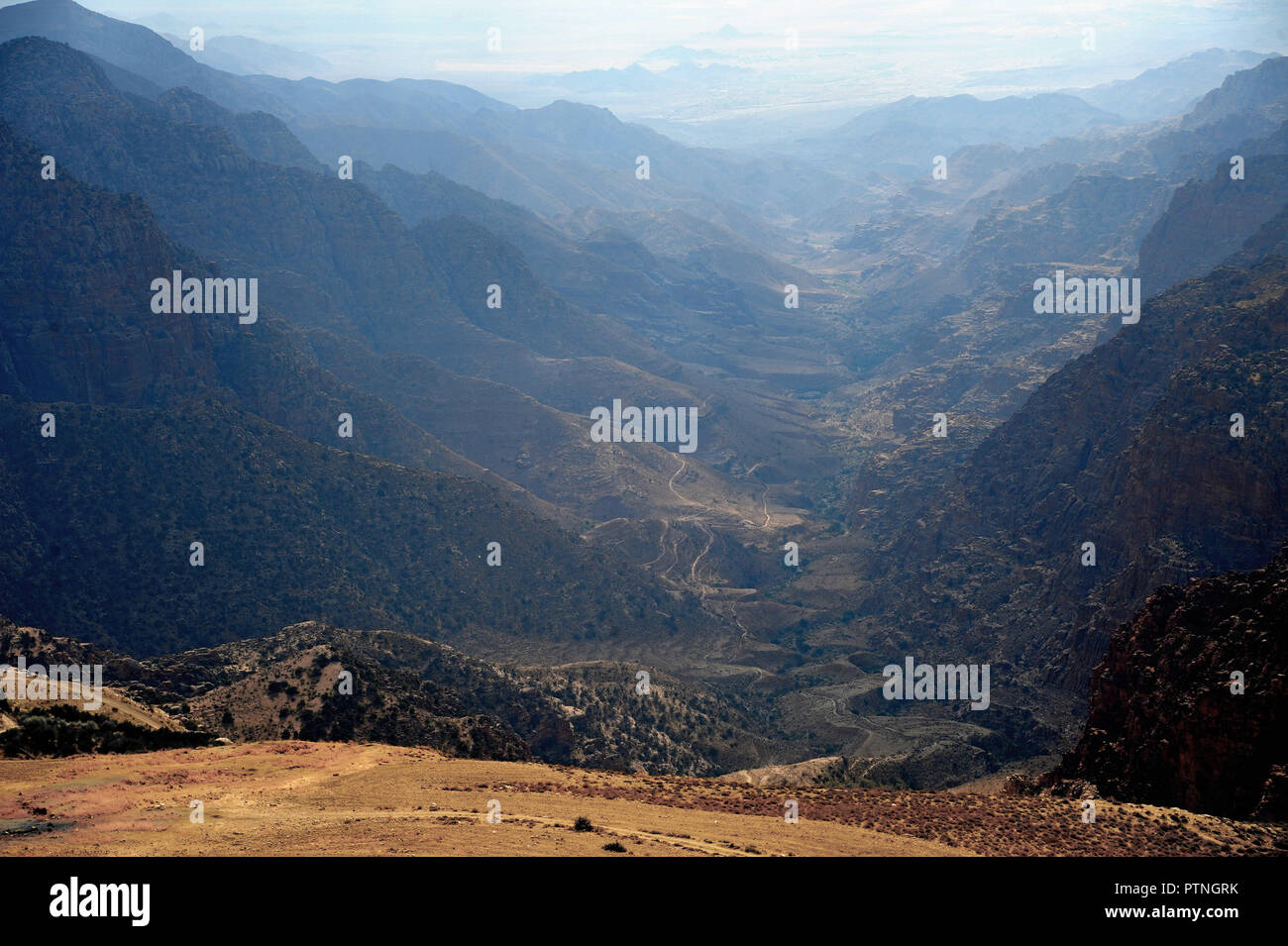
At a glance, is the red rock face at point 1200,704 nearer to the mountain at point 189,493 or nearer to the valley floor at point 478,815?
the valley floor at point 478,815

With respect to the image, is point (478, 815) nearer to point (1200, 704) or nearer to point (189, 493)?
point (1200, 704)

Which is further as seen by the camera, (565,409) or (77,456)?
(565,409)

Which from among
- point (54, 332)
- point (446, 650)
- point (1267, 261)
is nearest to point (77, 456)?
point (54, 332)

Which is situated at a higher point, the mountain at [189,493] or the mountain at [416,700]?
the mountain at [189,493]

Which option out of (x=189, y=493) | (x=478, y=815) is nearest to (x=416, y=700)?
(x=478, y=815)

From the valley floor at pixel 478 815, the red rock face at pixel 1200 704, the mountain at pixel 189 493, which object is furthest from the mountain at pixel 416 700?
the red rock face at pixel 1200 704

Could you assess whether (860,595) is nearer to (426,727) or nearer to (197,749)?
(426,727)
